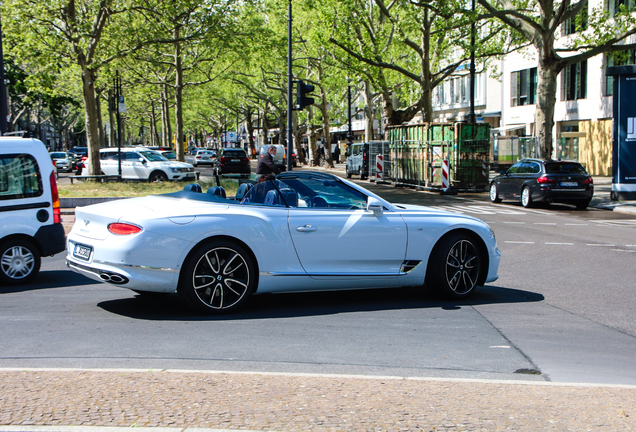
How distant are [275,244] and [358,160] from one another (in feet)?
109

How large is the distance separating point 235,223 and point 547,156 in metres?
22.6

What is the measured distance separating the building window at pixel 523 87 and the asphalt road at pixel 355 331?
40.0 metres

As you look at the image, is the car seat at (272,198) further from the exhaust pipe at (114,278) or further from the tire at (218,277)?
the exhaust pipe at (114,278)

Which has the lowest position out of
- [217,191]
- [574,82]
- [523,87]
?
[217,191]

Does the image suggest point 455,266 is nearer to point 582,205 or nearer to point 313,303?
point 313,303

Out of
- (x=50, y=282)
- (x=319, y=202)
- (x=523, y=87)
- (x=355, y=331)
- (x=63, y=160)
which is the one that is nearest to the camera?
(x=355, y=331)

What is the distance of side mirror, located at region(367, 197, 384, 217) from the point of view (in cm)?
684

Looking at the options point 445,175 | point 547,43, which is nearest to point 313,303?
point 445,175

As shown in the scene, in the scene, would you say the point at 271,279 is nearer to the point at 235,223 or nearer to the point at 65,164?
the point at 235,223

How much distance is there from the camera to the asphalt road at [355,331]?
487cm

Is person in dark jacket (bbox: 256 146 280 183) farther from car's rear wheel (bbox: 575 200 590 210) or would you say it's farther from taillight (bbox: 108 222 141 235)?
car's rear wheel (bbox: 575 200 590 210)

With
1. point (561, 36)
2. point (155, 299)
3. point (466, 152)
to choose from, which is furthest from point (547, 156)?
point (155, 299)

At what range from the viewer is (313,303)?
279 inches

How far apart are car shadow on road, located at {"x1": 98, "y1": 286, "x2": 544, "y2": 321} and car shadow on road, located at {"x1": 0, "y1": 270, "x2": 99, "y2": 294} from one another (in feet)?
4.66
